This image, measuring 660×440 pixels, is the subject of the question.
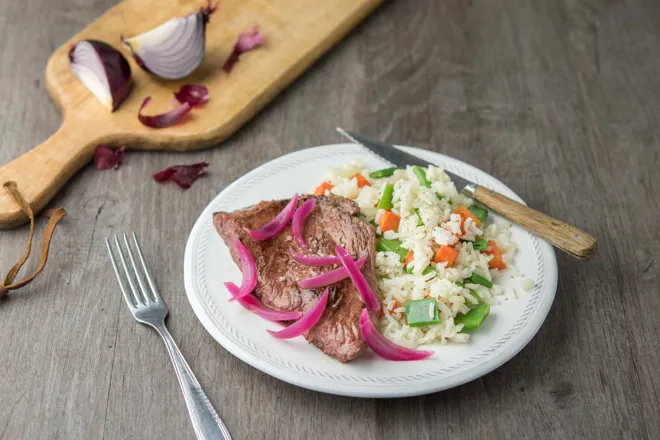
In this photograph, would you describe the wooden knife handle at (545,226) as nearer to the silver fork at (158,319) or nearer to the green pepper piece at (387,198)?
the green pepper piece at (387,198)

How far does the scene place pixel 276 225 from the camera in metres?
3.18

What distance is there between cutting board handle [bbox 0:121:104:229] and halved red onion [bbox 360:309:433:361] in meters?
1.97

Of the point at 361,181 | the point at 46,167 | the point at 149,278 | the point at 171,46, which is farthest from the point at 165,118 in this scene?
the point at 361,181

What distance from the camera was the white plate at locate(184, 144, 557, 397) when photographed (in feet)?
8.76

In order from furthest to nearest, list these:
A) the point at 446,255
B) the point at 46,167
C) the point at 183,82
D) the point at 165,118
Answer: the point at 183,82, the point at 165,118, the point at 46,167, the point at 446,255

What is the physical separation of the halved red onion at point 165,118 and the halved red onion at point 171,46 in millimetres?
321

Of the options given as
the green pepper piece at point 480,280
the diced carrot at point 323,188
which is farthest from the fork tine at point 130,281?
the green pepper piece at point 480,280

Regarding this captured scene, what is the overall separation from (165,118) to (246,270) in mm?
1537

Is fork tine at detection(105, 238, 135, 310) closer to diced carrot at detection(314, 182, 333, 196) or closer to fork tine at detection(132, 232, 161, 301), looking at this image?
fork tine at detection(132, 232, 161, 301)

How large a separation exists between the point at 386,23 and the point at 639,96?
1780 millimetres

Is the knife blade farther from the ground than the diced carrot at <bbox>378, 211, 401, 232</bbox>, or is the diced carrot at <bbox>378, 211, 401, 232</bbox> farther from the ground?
the diced carrot at <bbox>378, 211, 401, 232</bbox>

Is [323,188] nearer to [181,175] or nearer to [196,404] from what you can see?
[181,175]

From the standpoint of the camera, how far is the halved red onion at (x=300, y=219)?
314cm

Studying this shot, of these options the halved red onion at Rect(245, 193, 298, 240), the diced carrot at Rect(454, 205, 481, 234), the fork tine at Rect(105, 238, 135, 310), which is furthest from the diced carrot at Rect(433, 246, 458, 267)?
the fork tine at Rect(105, 238, 135, 310)
